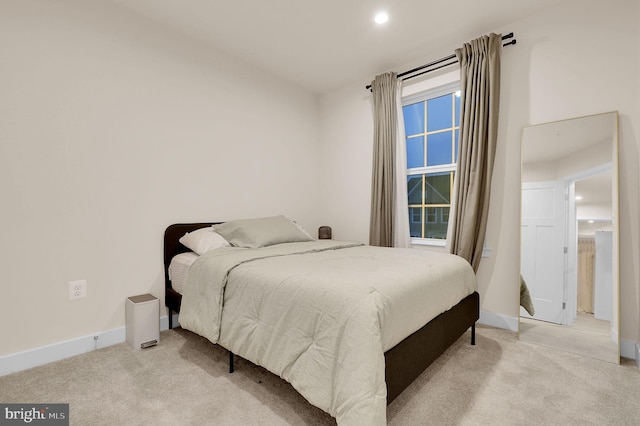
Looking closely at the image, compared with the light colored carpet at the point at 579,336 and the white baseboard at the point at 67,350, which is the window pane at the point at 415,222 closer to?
the light colored carpet at the point at 579,336

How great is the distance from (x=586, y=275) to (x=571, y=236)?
295 mm

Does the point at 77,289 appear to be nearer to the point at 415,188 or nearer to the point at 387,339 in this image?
the point at 387,339

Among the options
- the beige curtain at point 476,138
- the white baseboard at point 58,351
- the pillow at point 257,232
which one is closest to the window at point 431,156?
the beige curtain at point 476,138

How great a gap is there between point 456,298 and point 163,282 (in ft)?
7.59

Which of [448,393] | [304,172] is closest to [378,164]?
[304,172]

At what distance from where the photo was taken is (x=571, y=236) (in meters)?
2.26

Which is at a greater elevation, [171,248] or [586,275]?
[171,248]

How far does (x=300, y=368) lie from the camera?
1.32 m

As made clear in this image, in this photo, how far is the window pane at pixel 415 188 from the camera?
3297mm

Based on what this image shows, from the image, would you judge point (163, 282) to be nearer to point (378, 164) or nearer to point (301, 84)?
point (378, 164)

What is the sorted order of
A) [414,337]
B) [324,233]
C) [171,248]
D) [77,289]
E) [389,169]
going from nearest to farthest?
[414,337] → [77,289] → [171,248] → [389,169] → [324,233]

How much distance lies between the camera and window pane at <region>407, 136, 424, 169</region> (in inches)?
128

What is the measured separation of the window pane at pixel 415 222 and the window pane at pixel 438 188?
152 millimetres

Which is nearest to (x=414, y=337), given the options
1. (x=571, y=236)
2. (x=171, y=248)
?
(x=571, y=236)
